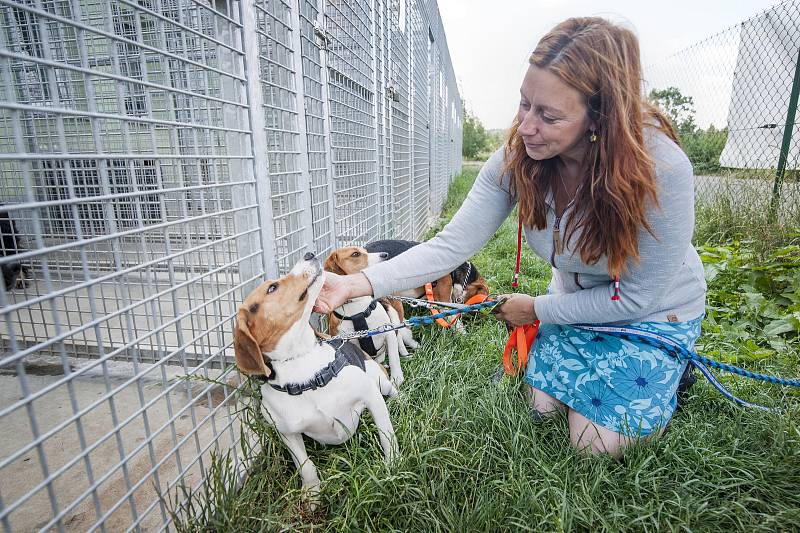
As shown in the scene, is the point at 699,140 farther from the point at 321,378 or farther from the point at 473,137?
the point at 473,137

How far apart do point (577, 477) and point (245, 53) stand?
7.69 feet

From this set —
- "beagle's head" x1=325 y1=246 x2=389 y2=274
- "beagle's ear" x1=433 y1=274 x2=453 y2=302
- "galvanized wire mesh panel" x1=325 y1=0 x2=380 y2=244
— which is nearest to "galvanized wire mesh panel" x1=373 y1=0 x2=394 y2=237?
"galvanized wire mesh panel" x1=325 y1=0 x2=380 y2=244

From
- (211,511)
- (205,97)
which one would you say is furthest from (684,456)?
(205,97)

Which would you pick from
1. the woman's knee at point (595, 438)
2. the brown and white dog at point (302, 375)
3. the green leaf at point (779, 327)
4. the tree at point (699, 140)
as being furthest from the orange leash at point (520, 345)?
the tree at point (699, 140)

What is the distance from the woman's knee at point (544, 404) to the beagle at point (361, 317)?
809 millimetres

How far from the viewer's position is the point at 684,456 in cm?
215

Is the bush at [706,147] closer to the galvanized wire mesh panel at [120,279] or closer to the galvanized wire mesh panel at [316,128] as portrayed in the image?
the galvanized wire mesh panel at [316,128]

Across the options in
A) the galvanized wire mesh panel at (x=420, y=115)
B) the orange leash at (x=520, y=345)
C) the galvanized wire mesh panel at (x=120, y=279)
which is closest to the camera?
the galvanized wire mesh panel at (x=120, y=279)

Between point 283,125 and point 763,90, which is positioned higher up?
point 763,90

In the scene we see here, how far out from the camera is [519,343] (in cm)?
289

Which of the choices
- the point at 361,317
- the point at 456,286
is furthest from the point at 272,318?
the point at 456,286

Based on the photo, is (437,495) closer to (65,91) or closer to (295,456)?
(295,456)

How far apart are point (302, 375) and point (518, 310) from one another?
4.06ft

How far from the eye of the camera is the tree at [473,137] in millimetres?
42669
